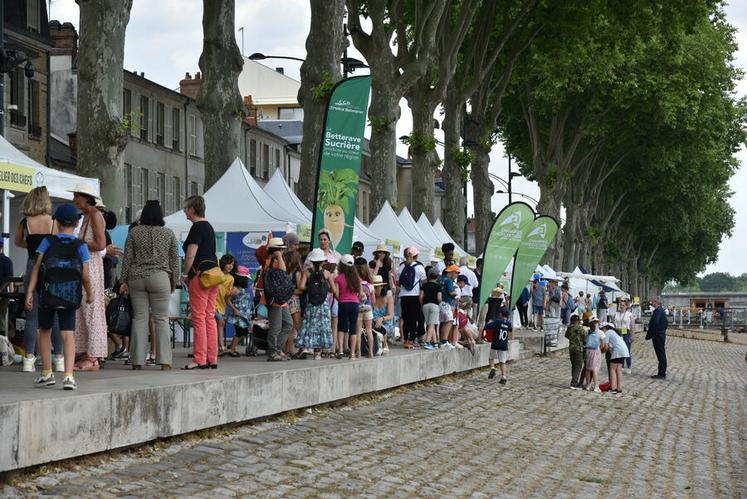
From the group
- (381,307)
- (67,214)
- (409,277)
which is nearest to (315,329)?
(381,307)

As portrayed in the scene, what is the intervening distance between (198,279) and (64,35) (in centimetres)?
4064

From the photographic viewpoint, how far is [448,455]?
13.3m

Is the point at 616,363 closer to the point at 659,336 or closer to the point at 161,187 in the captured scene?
the point at 659,336

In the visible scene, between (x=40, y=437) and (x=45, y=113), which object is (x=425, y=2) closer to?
(x=45, y=113)

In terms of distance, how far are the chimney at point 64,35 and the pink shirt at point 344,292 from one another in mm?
36401

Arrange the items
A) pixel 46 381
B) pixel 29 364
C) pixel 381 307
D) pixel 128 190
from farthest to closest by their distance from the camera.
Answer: pixel 128 190 < pixel 381 307 < pixel 29 364 < pixel 46 381

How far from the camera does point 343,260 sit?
59.5ft

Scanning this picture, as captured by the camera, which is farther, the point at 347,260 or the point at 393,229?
the point at 393,229

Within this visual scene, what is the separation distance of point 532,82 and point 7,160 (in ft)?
131

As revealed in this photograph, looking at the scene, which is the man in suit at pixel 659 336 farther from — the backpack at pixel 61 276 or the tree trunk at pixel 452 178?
the backpack at pixel 61 276

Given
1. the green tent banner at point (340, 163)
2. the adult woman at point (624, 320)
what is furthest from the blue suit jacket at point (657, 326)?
the green tent banner at point (340, 163)

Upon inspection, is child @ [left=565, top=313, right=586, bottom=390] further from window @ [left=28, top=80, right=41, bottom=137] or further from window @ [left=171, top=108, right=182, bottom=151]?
window @ [left=171, top=108, right=182, bottom=151]

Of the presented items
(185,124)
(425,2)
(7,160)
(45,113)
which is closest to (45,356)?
(7,160)

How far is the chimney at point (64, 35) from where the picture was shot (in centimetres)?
5238
